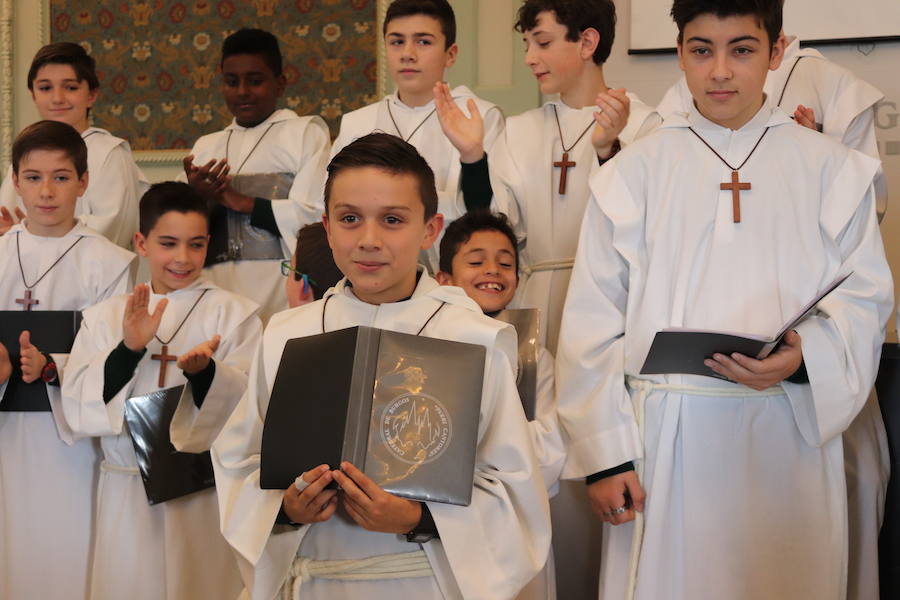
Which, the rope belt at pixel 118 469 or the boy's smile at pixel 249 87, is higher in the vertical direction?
the boy's smile at pixel 249 87

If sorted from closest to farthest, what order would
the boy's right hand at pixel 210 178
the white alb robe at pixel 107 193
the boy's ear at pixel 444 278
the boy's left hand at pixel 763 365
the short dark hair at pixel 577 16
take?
1. the boy's left hand at pixel 763 365
2. the boy's ear at pixel 444 278
3. the short dark hair at pixel 577 16
4. the boy's right hand at pixel 210 178
5. the white alb robe at pixel 107 193

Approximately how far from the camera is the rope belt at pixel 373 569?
2631 mm

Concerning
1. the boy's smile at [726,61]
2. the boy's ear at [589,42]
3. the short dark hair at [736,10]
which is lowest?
the boy's smile at [726,61]

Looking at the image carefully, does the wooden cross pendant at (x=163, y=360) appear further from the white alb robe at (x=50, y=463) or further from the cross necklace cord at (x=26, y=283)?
the cross necklace cord at (x=26, y=283)

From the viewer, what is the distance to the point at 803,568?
3146 millimetres

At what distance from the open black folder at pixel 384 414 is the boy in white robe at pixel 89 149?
3341 millimetres

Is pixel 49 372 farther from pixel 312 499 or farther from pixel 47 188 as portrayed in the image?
pixel 312 499

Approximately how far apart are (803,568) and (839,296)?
0.81 meters

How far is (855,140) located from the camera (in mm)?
4516

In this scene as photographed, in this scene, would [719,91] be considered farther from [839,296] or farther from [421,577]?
[421,577]

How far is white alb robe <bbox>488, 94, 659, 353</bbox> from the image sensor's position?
4.25 m

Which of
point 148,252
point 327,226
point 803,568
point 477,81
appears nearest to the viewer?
point 327,226

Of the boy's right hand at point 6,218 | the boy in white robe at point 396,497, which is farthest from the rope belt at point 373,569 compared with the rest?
the boy's right hand at point 6,218

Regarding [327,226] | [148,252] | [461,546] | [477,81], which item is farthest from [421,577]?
[477,81]
